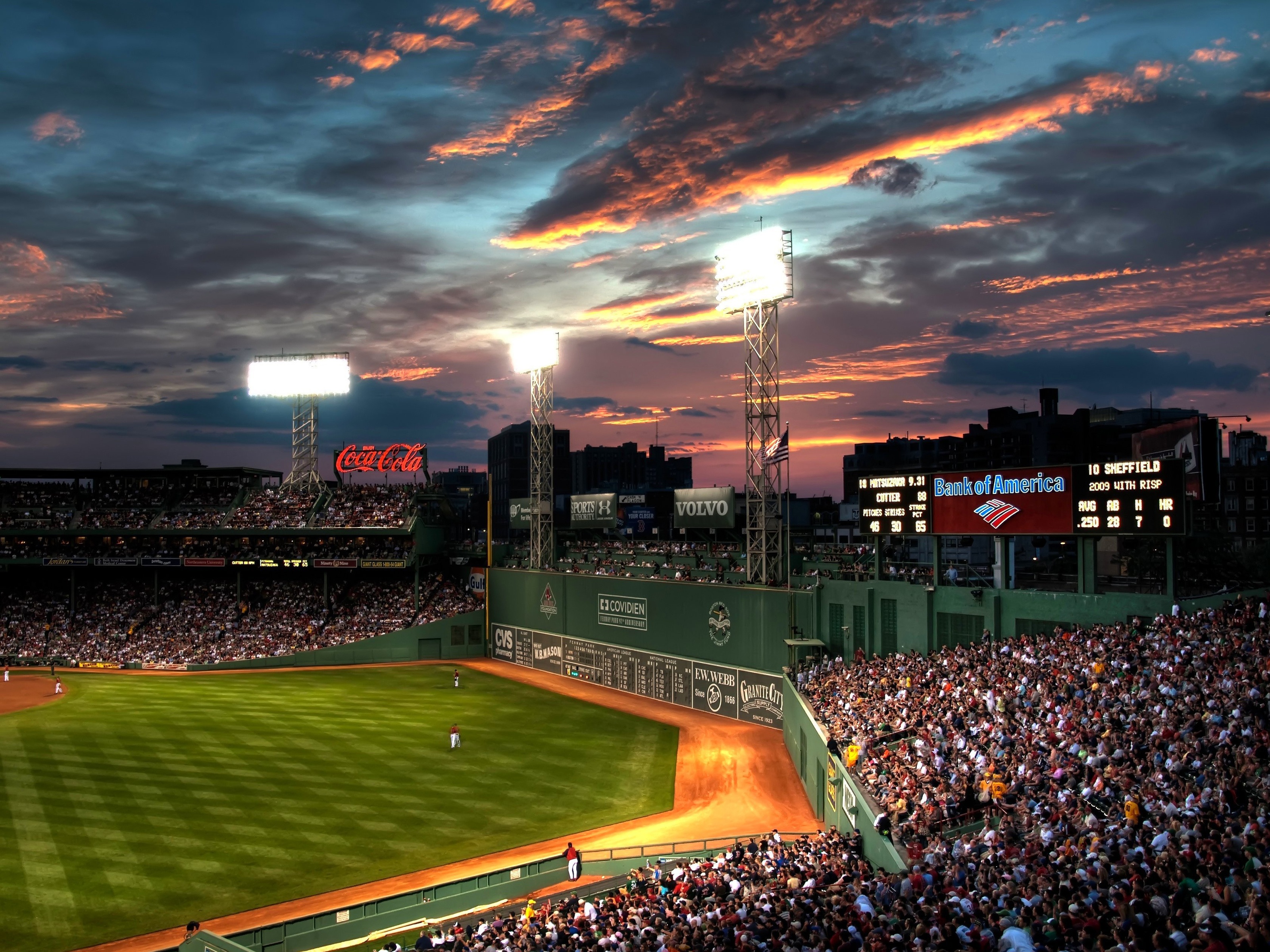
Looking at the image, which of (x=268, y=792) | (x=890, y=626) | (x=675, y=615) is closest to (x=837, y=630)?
(x=890, y=626)

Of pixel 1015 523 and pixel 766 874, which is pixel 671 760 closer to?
pixel 1015 523

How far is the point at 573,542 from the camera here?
201 ft

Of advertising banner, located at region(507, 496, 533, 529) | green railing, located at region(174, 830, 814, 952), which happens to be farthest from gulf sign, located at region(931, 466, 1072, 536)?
advertising banner, located at region(507, 496, 533, 529)

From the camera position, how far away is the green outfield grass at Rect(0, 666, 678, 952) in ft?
72.8

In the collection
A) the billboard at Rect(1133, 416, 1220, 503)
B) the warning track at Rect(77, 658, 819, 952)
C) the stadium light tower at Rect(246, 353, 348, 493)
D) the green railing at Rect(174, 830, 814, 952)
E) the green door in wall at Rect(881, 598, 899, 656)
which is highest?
the stadium light tower at Rect(246, 353, 348, 493)

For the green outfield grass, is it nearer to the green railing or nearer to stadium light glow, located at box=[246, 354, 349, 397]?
the green railing

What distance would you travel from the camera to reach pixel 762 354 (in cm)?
4075

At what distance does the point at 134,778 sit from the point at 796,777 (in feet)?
74.8

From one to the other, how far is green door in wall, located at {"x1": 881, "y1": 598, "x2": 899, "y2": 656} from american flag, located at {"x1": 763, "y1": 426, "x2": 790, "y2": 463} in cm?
785

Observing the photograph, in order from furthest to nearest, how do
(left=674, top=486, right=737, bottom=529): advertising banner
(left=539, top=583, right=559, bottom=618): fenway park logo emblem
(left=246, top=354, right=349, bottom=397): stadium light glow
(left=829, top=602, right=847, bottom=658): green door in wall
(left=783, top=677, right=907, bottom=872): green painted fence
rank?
(left=246, top=354, right=349, bottom=397): stadium light glow < (left=539, top=583, right=559, bottom=618): fenway park logo emblem < (left=674, top=486, right=737, bottom=529): advertising banner < (left=829, top=602, right=847, bottom=658): green door in wall < (left=783, top=677, right=907, bottom=872): green painted fence

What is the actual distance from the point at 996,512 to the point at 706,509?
20.5 meters

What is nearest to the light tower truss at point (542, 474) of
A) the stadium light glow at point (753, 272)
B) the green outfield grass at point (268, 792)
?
the green outfield grass at point (268, 792)

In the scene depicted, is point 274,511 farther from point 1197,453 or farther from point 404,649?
point 1197,453

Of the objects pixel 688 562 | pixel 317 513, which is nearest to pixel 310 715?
pixel 688 562
